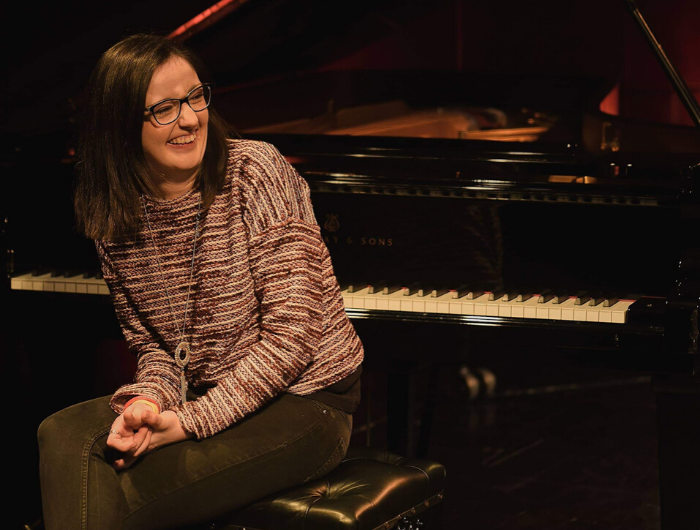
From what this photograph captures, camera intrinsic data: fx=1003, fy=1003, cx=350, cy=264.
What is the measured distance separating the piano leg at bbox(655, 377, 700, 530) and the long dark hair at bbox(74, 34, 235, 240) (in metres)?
1.14

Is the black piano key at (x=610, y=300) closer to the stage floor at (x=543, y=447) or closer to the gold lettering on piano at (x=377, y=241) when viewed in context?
the stage floor at (x=543, y=447)

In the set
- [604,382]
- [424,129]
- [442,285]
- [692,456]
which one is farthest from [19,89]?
[604,382]

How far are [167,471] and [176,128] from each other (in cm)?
68

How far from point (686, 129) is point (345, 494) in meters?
1.71

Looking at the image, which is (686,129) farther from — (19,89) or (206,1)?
(19,89)

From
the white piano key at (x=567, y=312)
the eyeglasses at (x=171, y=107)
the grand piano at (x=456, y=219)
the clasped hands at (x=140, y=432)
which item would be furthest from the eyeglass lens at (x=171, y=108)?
the white piano key at (x=567, y=312)

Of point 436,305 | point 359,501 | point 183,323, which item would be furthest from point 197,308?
point 436,305

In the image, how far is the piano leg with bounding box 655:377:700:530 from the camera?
2.29 metres

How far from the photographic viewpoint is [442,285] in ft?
8.71

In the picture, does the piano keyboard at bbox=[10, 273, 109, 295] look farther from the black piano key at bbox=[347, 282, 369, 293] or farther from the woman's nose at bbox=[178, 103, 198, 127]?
the woman's nose at bbox=[178, 103, 198, 127]

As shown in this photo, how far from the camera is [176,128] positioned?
79.7 inches

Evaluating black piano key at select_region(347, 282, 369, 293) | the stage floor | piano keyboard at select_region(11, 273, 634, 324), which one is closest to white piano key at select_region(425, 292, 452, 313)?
piano keyboard at select_region(11, 273, 634, 324)

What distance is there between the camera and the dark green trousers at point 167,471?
70.7 inches

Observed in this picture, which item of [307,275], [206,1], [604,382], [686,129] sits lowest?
[604,382]
